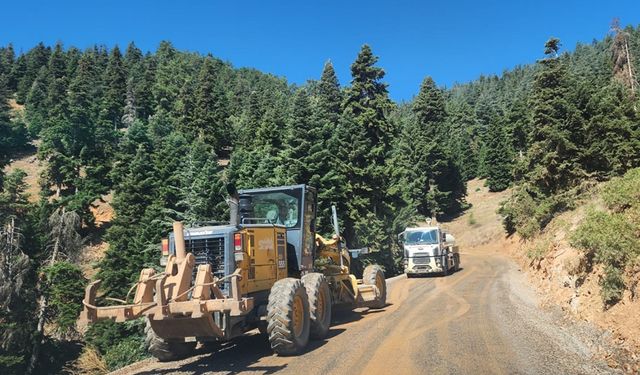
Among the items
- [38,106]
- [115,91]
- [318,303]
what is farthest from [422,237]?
[38,106]

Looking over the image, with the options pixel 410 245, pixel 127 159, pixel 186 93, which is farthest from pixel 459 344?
pixel 186 93

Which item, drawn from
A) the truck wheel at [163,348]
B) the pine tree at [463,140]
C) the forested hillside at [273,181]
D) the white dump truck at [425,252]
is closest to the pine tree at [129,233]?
the forested hillside at [273,181]

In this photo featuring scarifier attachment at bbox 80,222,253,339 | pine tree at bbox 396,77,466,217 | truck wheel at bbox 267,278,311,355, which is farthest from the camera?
pine tree at bbox 396,77,466,217

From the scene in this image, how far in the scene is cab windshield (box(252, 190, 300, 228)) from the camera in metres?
11.3

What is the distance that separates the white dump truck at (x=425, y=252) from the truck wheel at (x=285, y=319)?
17.8 meters

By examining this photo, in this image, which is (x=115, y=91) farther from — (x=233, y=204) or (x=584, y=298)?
(x=584, y=298)

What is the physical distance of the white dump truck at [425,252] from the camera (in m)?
26.1

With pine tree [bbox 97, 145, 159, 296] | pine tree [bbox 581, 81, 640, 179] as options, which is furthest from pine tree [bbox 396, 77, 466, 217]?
pine tree [bbox 97, 145, 159, 296]

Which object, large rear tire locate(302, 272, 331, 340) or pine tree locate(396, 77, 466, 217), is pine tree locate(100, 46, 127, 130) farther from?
large rear tire locate(302, 272, 331, 340)

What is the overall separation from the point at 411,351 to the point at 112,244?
32.7 m

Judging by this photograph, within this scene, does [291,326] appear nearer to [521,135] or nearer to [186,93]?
[521,135]

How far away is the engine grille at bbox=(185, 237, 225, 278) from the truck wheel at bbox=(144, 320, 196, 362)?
1.58 meters

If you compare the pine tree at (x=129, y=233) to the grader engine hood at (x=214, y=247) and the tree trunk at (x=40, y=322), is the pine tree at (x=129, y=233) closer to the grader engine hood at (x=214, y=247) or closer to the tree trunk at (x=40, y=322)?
the tree trunk at (x=40, y=322)

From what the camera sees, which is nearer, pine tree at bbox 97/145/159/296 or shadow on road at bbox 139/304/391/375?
shadow on road at bbox 139/304/391/375
